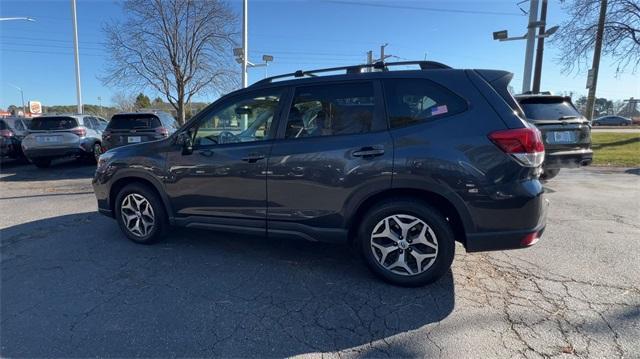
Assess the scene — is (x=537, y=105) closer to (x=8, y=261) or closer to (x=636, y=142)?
(x=8, y=261)

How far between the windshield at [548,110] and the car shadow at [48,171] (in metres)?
10.4

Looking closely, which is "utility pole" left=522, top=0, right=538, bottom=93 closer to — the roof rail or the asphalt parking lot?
the asphalt parking lot

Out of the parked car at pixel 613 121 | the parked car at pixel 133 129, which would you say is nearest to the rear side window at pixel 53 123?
the parked car at pixel 133 129

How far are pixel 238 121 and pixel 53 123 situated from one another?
30.8 ft

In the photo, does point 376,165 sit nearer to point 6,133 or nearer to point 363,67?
point 363,67

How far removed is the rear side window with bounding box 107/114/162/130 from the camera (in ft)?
30.9

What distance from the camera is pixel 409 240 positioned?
3240 mm

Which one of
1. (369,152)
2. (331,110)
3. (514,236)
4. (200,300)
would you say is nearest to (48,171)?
(200,300)

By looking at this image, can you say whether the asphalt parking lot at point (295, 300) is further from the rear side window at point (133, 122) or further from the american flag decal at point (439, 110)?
the rear side window at point (133, 122)

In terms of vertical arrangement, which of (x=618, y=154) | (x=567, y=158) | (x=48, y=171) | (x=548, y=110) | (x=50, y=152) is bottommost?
(x=48, y=171)

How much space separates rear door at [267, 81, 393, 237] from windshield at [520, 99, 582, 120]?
4739mm

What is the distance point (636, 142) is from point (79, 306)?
22.1 m

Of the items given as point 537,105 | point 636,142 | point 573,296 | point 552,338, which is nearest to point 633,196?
point 537,105

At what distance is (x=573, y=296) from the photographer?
10.3 ft
